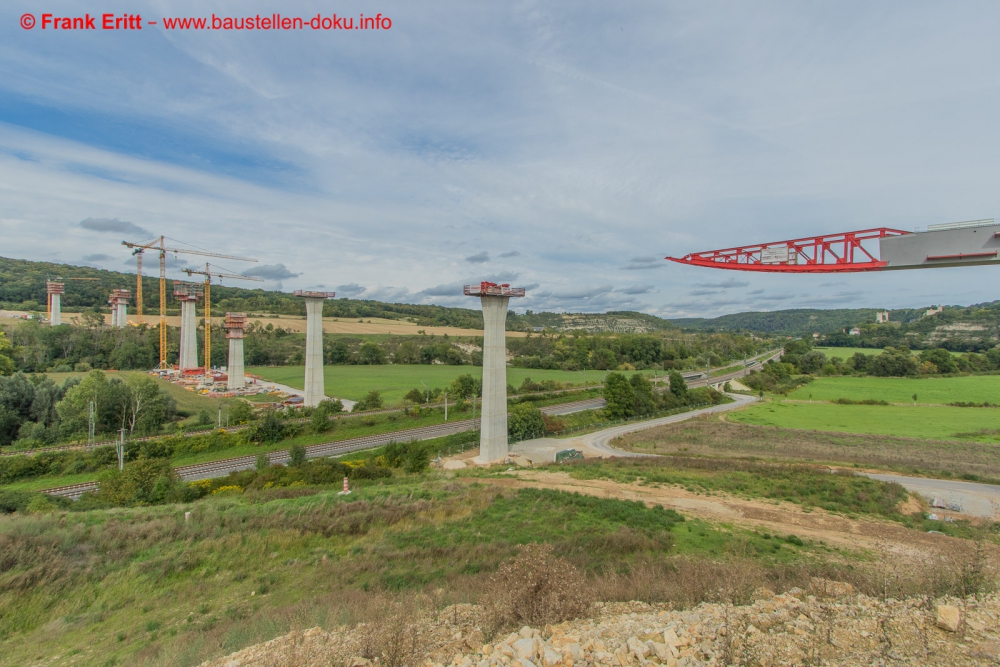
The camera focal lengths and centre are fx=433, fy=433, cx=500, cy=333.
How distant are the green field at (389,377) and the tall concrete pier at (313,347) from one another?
5710 millimetres

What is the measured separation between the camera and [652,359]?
111562 mm

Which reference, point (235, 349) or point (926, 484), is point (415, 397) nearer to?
point (235, 349)

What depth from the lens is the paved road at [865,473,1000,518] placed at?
21.9 m

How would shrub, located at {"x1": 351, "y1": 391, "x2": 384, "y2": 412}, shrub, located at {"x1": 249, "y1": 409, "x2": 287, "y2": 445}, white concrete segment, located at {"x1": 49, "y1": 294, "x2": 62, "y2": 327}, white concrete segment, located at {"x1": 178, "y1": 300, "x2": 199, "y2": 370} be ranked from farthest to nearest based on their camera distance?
white concrete segment, located at {"x1": 49, "y1": 294, "x2": 62, "y2": 327}, white concrete segment, located at {"x1": 178, "y1": 300, "x2": 199, "y2": 370}, shrub, located at {"x1": 351, "y1": 391, "x2": 384, "y2": 412}, shrub, located at {"x1": 249, "y1": 409, "x2": 287, "y2": 445}

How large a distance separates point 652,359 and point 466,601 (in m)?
110

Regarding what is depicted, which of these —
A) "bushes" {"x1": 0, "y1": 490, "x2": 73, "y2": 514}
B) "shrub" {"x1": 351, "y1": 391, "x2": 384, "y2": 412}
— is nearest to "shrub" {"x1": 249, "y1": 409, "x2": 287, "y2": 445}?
"shrub" {"x1": 351, "y1": 391, "x2": 384, "y2": 412}

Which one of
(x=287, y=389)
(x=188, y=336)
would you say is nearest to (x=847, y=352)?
(x=287, y=389)

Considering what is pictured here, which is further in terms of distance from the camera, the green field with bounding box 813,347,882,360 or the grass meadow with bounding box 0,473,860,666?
the green field with bounding box 813,347,882,360

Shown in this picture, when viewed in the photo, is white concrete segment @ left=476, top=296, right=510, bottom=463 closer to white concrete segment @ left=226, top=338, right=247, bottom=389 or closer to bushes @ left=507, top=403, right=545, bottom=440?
bushes @ left=507, top=403, right=545, bottom=440

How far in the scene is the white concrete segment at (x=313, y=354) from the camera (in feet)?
169

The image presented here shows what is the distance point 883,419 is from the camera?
50.9 metres

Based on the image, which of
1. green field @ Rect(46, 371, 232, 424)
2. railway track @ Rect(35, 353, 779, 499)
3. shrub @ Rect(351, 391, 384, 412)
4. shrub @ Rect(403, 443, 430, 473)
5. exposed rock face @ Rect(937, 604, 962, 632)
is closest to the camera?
exposed rock face @ Rect(937, 604, 962, 632)

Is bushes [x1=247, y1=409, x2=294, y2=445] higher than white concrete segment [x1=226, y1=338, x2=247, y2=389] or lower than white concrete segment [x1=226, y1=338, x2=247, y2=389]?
lower

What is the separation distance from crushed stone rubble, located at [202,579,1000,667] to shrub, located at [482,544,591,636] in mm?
285
